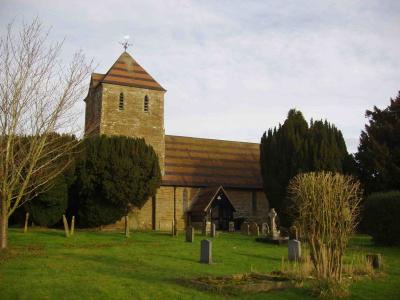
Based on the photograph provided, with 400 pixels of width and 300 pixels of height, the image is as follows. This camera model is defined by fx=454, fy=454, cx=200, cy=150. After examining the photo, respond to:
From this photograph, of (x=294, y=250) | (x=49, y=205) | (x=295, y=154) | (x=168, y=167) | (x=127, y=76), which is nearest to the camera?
(x=294, y=250)

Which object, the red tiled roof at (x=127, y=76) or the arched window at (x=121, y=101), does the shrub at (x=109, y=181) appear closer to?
the arched window at (x=121, y=101)

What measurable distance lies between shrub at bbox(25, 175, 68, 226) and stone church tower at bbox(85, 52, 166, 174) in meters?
7.03

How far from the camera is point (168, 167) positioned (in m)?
34.3

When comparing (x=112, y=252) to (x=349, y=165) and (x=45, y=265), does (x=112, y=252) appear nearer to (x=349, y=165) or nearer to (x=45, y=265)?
(x=45, y=265)

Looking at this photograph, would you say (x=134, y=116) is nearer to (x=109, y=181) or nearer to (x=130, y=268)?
(x=109, y=181)

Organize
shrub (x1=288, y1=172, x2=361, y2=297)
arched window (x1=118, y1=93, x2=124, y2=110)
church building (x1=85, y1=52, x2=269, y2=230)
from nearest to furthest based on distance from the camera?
shrub (x1=288, y1=172, x2=361, y2=297), church building (x1=85, y1=52, x2=269, y2=230), arched window (x1=118, y1=93, x2=124, y2=110)

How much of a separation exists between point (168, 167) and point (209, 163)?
3802 millimetres

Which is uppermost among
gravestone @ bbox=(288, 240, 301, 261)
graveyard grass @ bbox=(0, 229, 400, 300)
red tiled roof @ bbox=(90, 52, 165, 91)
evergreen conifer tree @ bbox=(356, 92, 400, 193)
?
red tiled roof @ bbox=(90, 52, 165, 91)

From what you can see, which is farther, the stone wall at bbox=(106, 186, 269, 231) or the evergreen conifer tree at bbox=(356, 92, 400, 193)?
the stone wall at bbox=(106, 186, 269, 231)

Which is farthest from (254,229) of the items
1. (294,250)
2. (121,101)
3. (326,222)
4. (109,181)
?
(326,222)

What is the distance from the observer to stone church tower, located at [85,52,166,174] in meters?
33.0

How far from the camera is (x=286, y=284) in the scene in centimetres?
1055

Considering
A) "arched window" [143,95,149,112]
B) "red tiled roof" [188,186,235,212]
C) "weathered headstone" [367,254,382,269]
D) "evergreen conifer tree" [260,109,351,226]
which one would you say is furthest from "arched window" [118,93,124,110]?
"weathered headstone" [367,254,382,269]

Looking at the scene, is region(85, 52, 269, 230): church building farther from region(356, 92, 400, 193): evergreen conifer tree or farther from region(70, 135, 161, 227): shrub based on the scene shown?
region(356, 92, 400, 193): evergreen conifer tree
